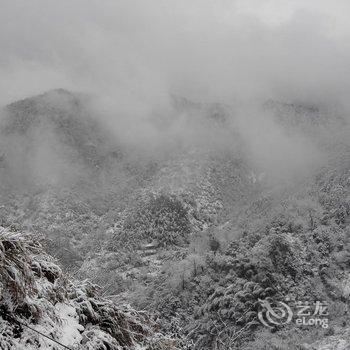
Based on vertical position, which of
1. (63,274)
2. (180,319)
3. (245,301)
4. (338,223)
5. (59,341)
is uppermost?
(63,274)

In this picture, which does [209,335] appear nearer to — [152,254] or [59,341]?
[59,341]

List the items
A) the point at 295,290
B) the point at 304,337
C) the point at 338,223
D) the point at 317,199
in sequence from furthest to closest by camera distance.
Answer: the point at 317,199 < the point at 338,223 < the point at 295,290 < the point at 304,337

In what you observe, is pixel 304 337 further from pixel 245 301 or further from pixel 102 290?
pixel 102 290

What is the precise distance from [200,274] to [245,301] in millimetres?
22867

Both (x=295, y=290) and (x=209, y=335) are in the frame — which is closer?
(x=209, y=335)

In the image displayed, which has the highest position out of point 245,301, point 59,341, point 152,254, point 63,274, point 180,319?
point 63,274

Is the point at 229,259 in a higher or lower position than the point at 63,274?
lower

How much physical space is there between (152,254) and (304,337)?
417 feet

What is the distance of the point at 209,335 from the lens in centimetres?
8412

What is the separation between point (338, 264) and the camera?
111 meters

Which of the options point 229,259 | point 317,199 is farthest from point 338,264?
point 317,199

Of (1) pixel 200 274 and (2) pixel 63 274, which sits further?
(1) pixel 200 274

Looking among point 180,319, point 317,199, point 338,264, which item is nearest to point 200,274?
point 180,319

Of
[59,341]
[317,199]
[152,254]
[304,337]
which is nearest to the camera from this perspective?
[59,341]
